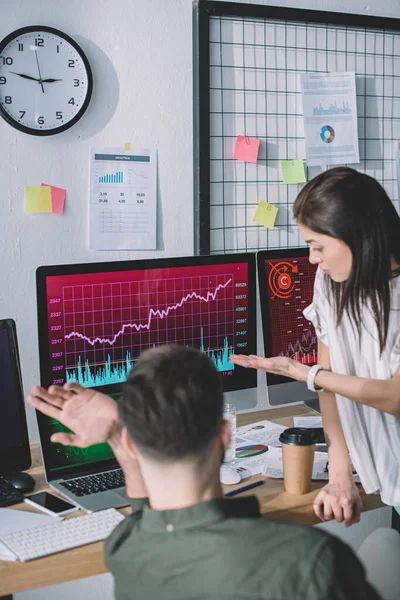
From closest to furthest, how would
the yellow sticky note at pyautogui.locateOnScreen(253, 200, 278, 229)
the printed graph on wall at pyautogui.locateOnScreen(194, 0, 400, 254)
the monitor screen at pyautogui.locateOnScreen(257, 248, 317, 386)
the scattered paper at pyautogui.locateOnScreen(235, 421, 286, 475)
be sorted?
the scattered paper at pyautogui.locateOnScreen(235, 421, 286, 475), the monitor screen at pyautogui.locateOnScreen(257, 248, 317, 386), the printed graph on wall at pyautogui.locateOnScreen(194, 0, 400, 254), the yellow sticky note at pyautogui.locateOnScreen(253, 200, 278, 229)

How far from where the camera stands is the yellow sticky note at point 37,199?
2.18m

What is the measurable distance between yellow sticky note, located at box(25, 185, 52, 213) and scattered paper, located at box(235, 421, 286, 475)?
2.82ft

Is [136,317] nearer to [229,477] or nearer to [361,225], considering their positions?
[229,477]

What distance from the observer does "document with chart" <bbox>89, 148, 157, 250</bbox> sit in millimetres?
2285

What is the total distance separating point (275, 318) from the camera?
225 centimetres

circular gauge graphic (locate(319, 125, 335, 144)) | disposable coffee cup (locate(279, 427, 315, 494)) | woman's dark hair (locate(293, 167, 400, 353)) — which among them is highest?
circular gauge graphic (locate(319, 125, 335, 144))

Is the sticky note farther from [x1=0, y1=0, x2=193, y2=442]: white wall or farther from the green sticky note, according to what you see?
the green sticky note

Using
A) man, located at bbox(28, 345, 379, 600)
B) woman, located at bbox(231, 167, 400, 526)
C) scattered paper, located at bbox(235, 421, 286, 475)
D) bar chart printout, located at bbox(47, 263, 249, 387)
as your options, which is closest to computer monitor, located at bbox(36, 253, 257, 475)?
bar chart printout, located at bbox(47, 263, 249, 387)

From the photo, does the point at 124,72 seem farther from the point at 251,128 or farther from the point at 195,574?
the point at 195,574

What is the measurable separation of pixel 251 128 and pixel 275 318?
25.8 inches

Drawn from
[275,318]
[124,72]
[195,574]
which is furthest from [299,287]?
[195,574]

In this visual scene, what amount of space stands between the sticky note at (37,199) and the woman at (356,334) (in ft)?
2.52

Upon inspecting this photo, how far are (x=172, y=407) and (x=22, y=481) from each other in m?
0.91

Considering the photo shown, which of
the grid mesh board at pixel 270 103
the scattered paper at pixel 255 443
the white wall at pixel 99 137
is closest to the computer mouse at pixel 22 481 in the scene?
the white wall at pixel 99 137
